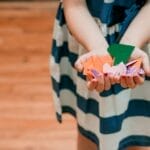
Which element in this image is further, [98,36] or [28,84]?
[28,84]

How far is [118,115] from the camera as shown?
2.81ft

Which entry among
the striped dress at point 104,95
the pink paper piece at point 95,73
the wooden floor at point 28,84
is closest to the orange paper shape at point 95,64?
the pink paper piece at point 95,73

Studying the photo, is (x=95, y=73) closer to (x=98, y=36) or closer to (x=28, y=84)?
(x=98, y=36)

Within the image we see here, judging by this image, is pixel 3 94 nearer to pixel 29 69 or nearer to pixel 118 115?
pixel 29 69

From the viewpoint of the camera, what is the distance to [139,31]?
768 millimetres

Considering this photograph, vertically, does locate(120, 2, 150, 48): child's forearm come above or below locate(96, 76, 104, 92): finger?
above

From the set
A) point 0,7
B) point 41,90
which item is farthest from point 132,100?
point 0,7

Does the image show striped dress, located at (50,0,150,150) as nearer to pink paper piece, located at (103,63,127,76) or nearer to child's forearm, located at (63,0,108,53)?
child's forearm, located at (63,0,108,53)

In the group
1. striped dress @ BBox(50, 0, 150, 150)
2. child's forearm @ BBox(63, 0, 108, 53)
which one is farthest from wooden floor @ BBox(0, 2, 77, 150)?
child's forearm @ BBox(63, 0, 108, 53)

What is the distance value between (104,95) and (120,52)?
0.46ft

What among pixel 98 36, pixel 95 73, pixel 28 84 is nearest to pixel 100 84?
pixel 95 73

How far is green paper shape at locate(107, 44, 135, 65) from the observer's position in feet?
2.29

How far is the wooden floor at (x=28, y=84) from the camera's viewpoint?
4.67 ft

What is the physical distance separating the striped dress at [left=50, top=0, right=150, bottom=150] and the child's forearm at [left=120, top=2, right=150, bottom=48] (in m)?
0.02
